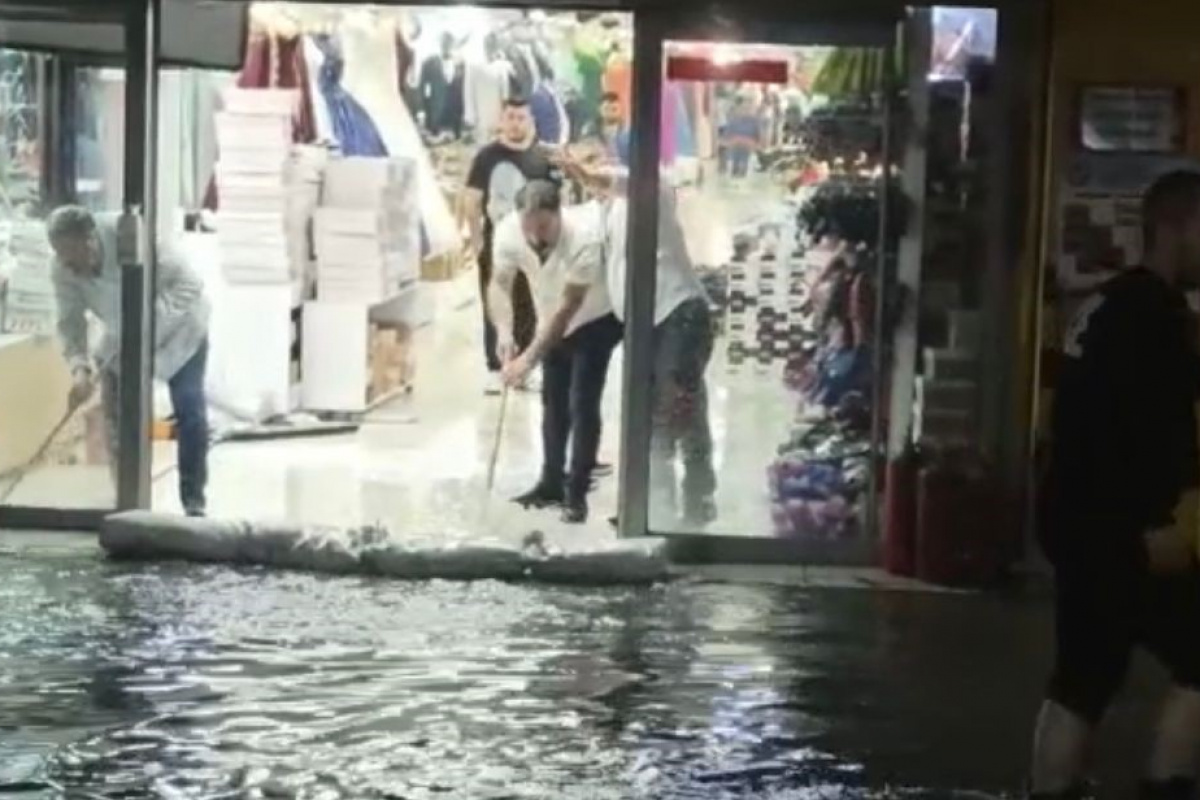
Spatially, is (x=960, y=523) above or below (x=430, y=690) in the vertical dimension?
above

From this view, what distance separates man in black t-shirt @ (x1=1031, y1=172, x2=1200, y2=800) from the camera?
6461 mm

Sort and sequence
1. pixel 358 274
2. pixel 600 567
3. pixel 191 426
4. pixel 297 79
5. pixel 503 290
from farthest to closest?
1. pixel 358 274
2. pixel 297 79
3. pixel 503 290
4. pixel 191 426
5. pixel 600 567

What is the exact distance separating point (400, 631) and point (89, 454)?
2.78 meters

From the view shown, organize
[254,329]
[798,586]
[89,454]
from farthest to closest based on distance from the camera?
[254,329], [89,454], [798,586]

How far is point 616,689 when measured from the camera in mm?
8523

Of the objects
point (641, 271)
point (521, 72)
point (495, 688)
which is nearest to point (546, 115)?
point (521, 72)

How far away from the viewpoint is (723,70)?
11.1 meters

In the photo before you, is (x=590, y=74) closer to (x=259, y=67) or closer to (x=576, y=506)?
(x=259, y=67)

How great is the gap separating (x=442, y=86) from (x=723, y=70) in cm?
363

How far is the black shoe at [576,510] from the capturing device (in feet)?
39.3

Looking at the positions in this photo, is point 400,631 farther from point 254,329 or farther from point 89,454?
point 254,329

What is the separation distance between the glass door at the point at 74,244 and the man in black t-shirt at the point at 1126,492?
5927mm

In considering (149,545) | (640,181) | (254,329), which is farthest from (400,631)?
(254,329)

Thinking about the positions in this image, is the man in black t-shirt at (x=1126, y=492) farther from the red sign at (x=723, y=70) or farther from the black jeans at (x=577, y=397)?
the black jeans at (x=577, y=397)
